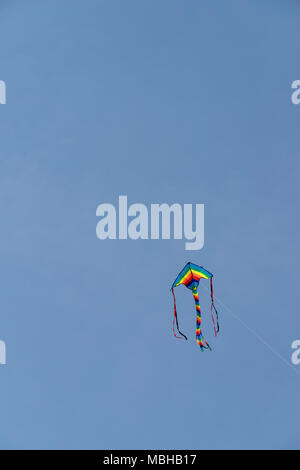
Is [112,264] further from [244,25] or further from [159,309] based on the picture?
[244,25]

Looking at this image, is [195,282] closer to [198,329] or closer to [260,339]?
[198,329]

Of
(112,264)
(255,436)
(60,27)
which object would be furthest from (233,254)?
(60,27)

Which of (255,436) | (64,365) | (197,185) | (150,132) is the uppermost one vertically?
(150,132)

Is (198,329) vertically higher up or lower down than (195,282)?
lower down

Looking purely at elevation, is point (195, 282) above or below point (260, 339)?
above

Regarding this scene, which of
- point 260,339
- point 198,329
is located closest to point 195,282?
point 198,329

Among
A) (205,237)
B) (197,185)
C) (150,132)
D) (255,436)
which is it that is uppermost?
(150,132)

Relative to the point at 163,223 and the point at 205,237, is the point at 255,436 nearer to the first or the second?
the point at 205,237

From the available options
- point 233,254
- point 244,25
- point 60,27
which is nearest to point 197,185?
point 233,254

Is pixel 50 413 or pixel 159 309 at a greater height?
pixel 159 309
